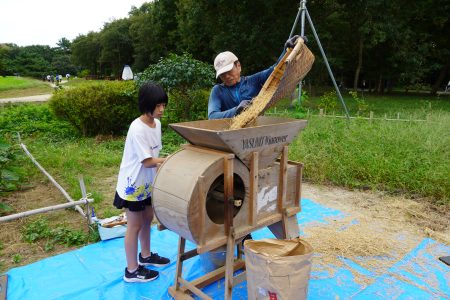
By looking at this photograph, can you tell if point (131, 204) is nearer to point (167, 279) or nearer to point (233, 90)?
point (167, 279)

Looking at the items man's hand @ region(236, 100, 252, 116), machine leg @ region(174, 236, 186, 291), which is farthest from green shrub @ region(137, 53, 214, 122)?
machine leg @ region(174, 236, 186, 291)

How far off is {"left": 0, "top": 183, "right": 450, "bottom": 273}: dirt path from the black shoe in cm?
100

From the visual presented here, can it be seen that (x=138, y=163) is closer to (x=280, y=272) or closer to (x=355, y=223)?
(x=280, y=272)

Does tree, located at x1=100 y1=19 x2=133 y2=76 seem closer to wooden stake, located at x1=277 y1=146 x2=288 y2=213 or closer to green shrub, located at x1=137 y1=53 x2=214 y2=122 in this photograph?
green shrub, located at x1=137 y1=53 x2=214 y2=122

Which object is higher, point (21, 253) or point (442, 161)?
point (442, 161)

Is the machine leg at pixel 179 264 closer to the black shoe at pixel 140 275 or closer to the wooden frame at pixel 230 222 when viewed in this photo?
the wooden frame at pixel 230 222

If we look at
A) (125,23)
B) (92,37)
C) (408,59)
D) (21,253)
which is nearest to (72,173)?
(21,253)

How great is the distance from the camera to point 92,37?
5844 centimetres

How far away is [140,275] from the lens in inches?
105

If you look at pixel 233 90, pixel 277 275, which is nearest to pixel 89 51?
pixel 233 90

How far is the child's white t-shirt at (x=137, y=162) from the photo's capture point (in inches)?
90.1

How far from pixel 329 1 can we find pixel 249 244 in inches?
753

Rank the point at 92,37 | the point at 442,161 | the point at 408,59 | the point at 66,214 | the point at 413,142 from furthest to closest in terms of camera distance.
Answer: the point at 92,37 < the point at 408,59 < the point at 413,142 < the point at 442,161 < the point at 66,214

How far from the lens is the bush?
26.7ft
